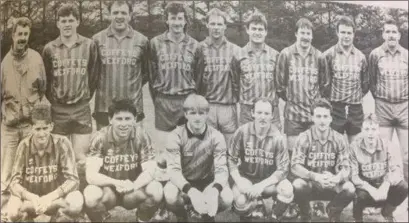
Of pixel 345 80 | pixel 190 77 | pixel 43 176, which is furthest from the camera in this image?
pixel 345 80

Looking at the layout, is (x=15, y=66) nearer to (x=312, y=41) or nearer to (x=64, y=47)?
(x=64, y=47)

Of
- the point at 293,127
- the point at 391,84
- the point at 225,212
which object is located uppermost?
the point at 391,84

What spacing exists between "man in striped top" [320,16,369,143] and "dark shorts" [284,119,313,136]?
0.11 metres

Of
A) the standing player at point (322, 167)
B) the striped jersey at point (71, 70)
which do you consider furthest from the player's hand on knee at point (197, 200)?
the striped jersey at point (71, 70)

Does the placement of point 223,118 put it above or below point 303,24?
below

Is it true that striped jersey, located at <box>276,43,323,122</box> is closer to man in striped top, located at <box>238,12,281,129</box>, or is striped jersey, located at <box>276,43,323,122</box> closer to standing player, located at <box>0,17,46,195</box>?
man in striped top, located at <box>238,12,281,129</box>

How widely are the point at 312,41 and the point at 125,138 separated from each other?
70cm

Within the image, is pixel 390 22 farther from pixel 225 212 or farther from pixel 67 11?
pixel 67 11

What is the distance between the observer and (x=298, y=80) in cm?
149

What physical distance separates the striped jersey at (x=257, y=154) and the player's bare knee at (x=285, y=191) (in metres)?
0.02

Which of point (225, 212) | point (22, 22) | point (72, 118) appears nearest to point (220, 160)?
point (225, 212)

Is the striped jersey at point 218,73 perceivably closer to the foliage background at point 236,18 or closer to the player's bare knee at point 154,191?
the foliage background at point 236,18

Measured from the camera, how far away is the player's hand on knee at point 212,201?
139 centimetres

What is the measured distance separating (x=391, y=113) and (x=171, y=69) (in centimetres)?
79
